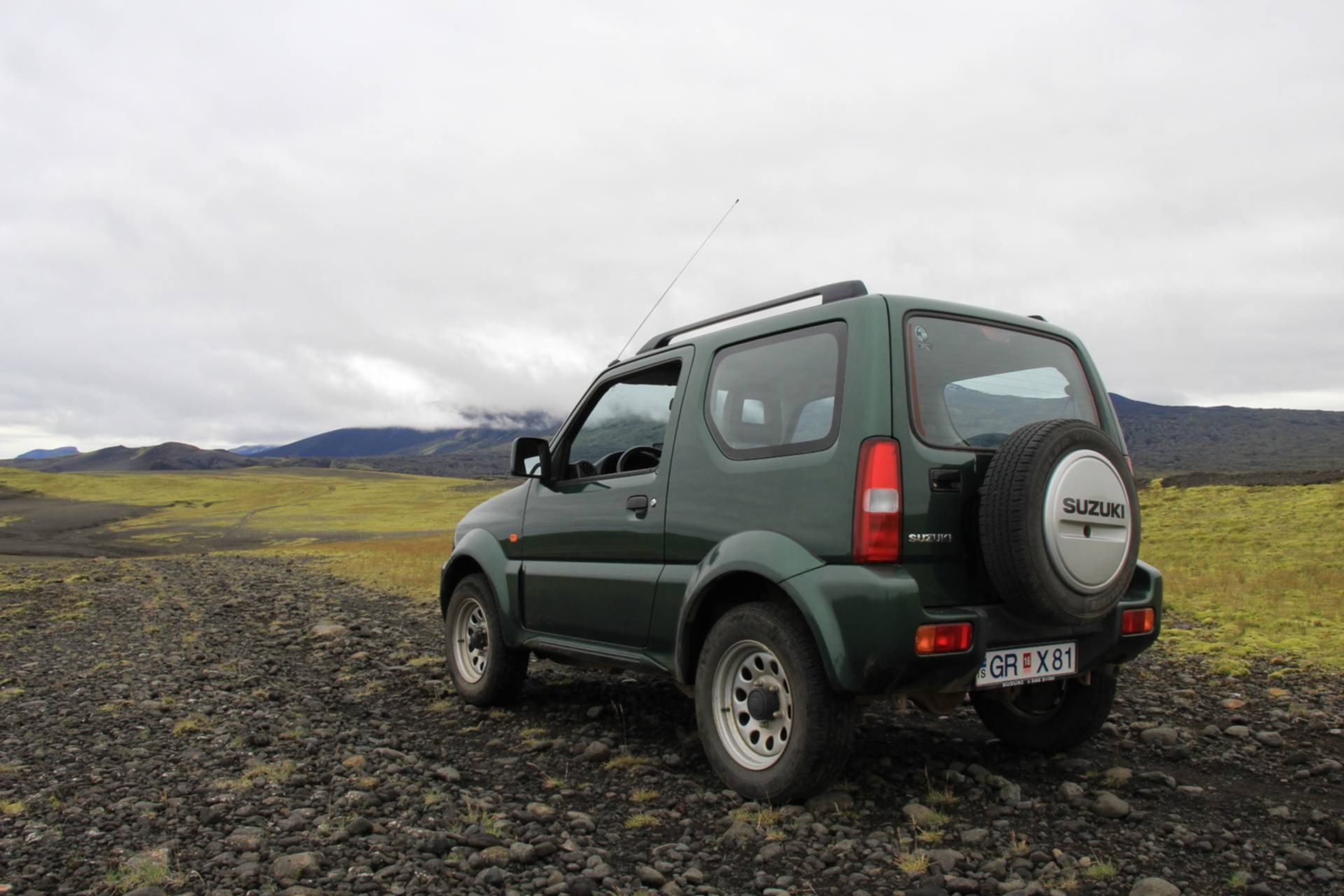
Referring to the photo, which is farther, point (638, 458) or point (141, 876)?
point (638, 458)

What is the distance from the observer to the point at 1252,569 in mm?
12594

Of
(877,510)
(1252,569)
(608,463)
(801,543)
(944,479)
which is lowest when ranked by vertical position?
(1252,569)

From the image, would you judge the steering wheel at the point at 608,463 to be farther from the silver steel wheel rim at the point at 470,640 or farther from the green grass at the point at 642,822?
the green grass at the point at 642,822

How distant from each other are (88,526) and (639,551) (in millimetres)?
61890

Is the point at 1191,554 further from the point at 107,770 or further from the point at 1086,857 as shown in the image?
the point at 107,770

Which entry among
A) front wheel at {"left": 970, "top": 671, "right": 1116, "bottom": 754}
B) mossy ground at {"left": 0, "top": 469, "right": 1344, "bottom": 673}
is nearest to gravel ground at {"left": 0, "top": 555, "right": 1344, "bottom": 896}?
front wheel at {"left": 970, "top": 671, "right": 1116, "bottom": 754}

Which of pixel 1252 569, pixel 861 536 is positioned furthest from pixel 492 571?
pixel 1252 569

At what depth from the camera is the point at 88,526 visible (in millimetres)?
55562

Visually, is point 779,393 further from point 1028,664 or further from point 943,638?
point 1028,664

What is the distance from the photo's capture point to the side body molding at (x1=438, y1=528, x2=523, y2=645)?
6109 millimetres

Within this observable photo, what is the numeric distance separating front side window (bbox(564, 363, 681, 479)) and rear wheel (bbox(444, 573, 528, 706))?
4.05 ft

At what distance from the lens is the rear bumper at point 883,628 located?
3699 millimetres

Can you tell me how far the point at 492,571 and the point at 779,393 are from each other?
2750 mm

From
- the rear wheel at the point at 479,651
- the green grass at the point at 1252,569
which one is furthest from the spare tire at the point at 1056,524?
the green grass at the point at 1252,569
